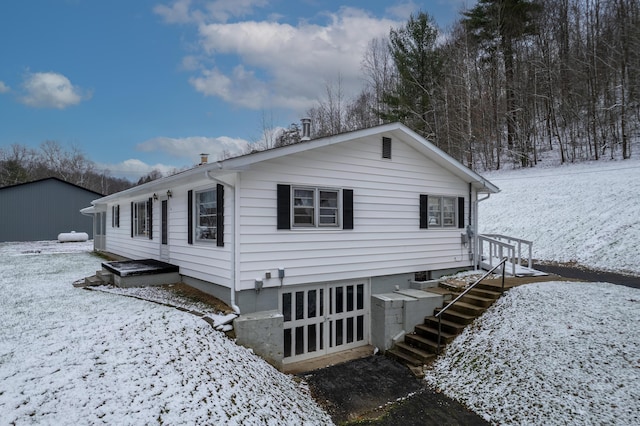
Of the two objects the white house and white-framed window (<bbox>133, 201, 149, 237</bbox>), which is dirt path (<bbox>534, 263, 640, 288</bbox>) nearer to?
the white house

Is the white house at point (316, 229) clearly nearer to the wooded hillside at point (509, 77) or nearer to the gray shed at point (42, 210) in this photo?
the wooded hillside at point (509, 77)

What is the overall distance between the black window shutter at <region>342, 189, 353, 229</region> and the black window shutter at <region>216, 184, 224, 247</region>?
2855 millimetres

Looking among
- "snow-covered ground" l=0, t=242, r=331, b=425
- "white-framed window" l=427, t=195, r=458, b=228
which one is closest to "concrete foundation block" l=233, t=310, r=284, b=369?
"snow-covered ground" l=0, t=242, r=331, b=425

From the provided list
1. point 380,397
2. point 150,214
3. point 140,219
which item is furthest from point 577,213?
point 140,219

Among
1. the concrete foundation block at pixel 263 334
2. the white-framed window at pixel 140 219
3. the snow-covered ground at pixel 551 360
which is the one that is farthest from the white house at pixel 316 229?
the snow-covered ground at pixel 551 360

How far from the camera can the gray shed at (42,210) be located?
2422cm

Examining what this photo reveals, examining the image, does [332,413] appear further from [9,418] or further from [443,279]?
[443,279]

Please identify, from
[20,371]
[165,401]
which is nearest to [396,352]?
[165,401]

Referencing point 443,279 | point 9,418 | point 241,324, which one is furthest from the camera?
point 443,279

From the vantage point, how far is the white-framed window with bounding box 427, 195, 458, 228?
1043 cm

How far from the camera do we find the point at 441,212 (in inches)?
418

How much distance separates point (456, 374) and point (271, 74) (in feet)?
67.3

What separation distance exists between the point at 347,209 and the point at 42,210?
27153 millimetres

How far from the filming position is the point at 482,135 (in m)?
24.8
